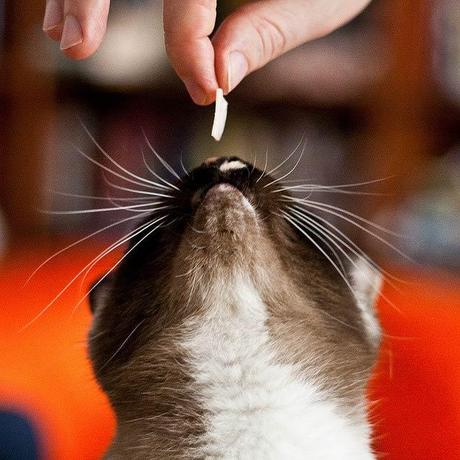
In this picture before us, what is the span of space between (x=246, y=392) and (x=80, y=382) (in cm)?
48

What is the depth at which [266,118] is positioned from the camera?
109 inches

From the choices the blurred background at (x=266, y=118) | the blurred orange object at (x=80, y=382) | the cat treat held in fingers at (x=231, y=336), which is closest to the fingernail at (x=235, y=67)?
the cat treat held in fingers at (x=231, y=336)

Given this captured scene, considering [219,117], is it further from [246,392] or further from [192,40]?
[246,392]

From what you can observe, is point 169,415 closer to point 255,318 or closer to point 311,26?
point 255,318

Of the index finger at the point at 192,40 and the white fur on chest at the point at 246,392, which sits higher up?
the index finger at the point at 192,40

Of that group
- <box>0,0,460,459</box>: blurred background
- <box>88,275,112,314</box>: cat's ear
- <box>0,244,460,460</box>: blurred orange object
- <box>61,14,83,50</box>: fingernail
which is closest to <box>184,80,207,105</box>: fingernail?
<box>61,14,83,50</box>: fingernail

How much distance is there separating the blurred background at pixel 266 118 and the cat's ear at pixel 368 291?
1.37 metres

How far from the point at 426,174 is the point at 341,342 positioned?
6.07ft

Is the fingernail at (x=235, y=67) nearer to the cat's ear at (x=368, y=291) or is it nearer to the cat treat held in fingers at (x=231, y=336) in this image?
the cat treat held in fingers at (x=231, y=336)

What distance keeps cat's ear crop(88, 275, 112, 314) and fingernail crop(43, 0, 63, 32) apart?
0.44m

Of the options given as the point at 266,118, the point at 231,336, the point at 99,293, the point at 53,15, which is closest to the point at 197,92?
the point at 53,15

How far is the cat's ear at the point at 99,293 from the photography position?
43.4 inches

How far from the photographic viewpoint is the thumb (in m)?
0.79

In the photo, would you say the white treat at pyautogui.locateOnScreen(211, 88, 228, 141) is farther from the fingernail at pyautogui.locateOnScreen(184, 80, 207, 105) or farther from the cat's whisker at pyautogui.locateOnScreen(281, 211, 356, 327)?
the cat's whisker at pyautogui.locateOnScreen(281, 211, 356, 327)
